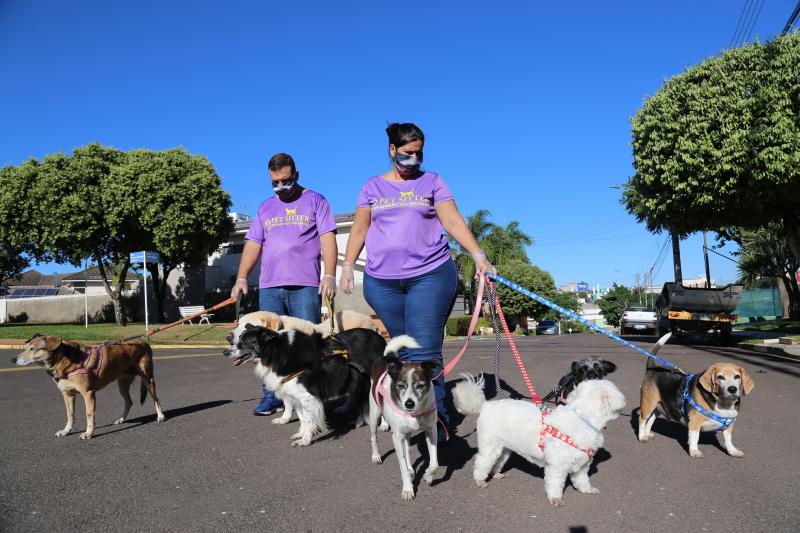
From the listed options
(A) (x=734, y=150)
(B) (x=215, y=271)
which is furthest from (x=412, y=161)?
(B) (x=215, y=271)

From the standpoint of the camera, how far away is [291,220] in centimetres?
656

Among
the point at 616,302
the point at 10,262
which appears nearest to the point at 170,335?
the point at 10,262

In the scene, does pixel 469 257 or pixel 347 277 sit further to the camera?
pixel 469 257

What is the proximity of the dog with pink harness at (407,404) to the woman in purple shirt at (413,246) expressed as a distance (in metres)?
0.48

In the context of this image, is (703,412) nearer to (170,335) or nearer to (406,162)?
(406,162)

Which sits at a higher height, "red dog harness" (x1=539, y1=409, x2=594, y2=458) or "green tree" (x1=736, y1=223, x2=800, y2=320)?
"green tree" (x1=736, y1=223, x2=800, y2=320)

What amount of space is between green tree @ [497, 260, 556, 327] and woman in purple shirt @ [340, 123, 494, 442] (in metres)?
53.4

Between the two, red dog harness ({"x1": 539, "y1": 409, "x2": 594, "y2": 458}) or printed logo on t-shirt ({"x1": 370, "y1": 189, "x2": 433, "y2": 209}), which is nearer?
red dog harness ({"x1": 539, "y1": 409, "x2": 594, "y2": 458})

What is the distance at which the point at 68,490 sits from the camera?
4.05m

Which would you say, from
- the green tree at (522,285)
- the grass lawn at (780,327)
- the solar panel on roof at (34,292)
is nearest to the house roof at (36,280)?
the solar panel on roof at (34,292)

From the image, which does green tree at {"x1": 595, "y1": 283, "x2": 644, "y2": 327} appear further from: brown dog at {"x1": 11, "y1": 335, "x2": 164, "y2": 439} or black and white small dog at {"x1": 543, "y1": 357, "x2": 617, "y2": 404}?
brown dog at {"x1": 11, "y1": 335, "x2": 164, "y2": 439}

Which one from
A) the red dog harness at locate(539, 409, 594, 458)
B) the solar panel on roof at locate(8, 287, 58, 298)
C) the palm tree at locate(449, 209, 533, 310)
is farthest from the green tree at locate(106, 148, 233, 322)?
the solar panel on roof at locate(8, 287, 58, 298)

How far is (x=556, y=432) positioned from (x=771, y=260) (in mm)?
50254

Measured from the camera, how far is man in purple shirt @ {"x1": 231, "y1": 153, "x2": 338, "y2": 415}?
649 centimetres
